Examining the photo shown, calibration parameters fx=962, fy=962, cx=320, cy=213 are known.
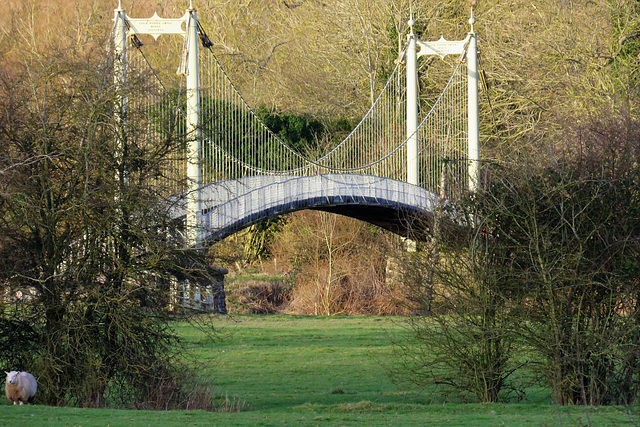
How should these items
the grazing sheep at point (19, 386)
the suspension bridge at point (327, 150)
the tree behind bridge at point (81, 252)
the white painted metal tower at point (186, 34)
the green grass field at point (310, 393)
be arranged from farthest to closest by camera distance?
the suspension bridge at point (327, 150) → the white painted metal tower at point (186, 34) → the tree behind bridge at point (81, 252) → the grazing sheep at point (19, 386) → the green grass field at point (310, 393)

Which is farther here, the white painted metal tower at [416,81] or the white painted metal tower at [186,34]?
the white painted metal tower at [416,81]

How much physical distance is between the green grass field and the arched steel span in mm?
2051

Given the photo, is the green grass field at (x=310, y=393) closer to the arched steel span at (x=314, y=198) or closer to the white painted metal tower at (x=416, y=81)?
the arched steel span at (x=314, y=198)

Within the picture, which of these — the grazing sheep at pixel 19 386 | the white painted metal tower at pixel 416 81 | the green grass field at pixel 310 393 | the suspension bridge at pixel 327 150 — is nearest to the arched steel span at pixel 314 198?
the suspension bridge at pixel 327 150

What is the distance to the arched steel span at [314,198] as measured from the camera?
56.0 feet

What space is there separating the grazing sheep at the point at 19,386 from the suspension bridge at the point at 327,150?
349 centimetres

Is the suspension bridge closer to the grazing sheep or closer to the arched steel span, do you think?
the arched steel span

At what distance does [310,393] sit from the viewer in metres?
11.1

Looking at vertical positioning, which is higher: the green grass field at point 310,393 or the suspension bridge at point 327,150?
the suspension bridge at point 327,150

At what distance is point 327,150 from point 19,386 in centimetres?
1553

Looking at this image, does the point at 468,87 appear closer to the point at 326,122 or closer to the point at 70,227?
the point at 326,122

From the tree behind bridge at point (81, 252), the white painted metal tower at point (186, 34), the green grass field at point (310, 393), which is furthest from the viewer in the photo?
the white painted metal tower at point (186, 34)

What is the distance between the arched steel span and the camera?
672 inches

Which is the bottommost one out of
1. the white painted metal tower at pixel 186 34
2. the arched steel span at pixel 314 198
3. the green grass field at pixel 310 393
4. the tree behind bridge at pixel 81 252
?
the green grass field at pixel 310 393
